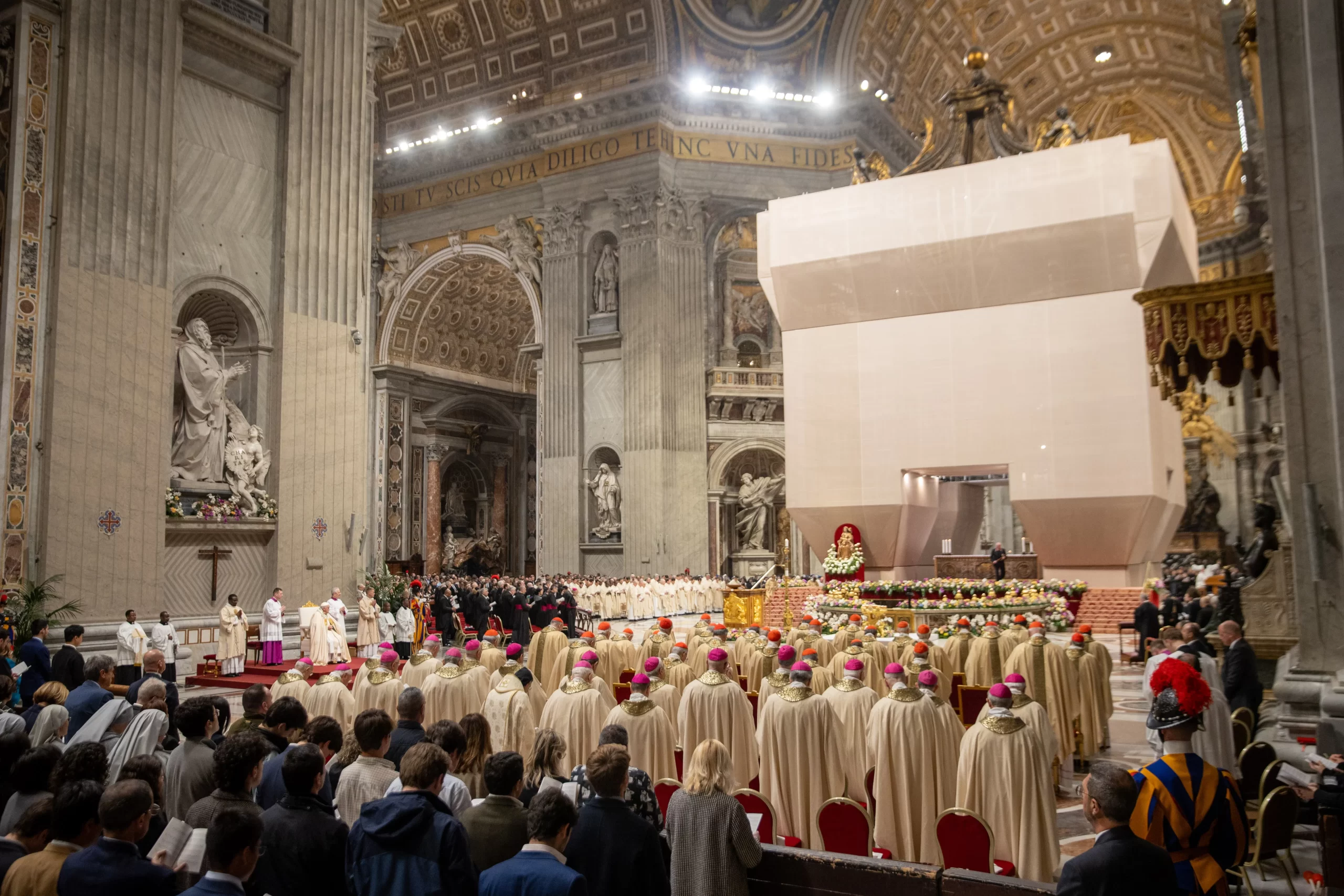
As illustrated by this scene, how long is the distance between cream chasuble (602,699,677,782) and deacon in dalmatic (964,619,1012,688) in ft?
13.9

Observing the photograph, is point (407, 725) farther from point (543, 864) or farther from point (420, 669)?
point (420, 669)

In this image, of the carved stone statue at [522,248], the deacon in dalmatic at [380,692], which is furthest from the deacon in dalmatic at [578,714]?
the carved stone statue at [522,248]

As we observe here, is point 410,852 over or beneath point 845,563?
beneath

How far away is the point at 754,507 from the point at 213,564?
728 inches

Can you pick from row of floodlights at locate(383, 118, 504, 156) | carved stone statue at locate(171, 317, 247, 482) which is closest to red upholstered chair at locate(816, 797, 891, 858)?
carved stone statue at locate(171, 317, 247, 482)

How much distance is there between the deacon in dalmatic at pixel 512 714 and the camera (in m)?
7.12

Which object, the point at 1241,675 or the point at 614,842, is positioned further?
the point at 1241,675

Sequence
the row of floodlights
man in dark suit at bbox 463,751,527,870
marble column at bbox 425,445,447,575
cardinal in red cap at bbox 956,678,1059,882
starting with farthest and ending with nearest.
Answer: marble column at bbox 425,445,447,575 → the row of floodlights → cardinal in red cap at bbox 956,678,1059,882 → man in dark suit at bbox 463,751,527,870

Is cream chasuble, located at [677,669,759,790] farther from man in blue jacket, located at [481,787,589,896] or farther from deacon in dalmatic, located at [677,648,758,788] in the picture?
man in blue jacket, located at [481,787,589,896]

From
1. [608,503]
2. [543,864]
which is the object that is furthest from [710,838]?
[608,503]

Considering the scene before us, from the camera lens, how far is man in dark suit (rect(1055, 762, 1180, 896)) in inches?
126

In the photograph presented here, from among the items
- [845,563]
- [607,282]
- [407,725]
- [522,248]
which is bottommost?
[407,725]

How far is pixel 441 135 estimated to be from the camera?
33281mm

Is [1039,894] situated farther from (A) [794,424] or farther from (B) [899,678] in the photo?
(A) [794,424]
